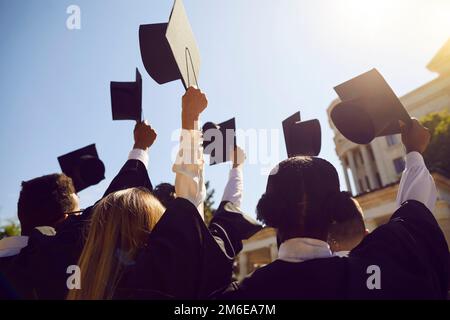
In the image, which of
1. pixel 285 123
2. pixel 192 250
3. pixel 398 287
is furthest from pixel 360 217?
pixel 192 250

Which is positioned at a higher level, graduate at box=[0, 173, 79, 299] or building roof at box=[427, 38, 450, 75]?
building roof at box=[427, 38, 450, 75]

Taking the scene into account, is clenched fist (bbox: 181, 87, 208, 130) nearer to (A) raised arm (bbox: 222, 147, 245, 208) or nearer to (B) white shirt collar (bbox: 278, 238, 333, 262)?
(A) raised arm (bbox: 222, 147, 245, 208)

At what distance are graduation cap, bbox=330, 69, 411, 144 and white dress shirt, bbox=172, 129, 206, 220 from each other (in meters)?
1.21

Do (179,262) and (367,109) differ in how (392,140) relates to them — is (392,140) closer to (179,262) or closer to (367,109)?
(367,109)

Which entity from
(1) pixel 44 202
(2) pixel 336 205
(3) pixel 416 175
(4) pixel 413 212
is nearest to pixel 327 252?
(2) pixel 336 205

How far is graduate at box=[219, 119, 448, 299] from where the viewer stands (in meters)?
1.47

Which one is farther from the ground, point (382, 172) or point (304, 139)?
point (304, 139)

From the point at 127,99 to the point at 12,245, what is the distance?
1323 mm

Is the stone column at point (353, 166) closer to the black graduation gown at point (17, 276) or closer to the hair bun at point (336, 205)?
the hair bun at point (336, 205)

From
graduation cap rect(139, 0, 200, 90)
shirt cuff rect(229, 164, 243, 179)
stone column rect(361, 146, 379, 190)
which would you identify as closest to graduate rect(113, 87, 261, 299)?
shirt cuff rect(229, 164, 243, 179)

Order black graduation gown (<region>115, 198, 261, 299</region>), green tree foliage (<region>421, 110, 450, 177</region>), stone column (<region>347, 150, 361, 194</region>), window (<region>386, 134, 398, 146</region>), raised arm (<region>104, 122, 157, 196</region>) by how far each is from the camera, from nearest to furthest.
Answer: black graduation gown (<region>115, 198, 261, 299</region>) < raised arm (<region>104, 122, 157, 196</region>) < green tree foliage (<region>421, 110, 450, 177</region>) < window (<region>386, 134, 398, 146</region>) < stone column (<region>347, 150, 361, 194</region>)

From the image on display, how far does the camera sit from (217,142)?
7.97 ft

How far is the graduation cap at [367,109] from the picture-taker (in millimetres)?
2393

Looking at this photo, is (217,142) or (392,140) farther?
(392,140)
